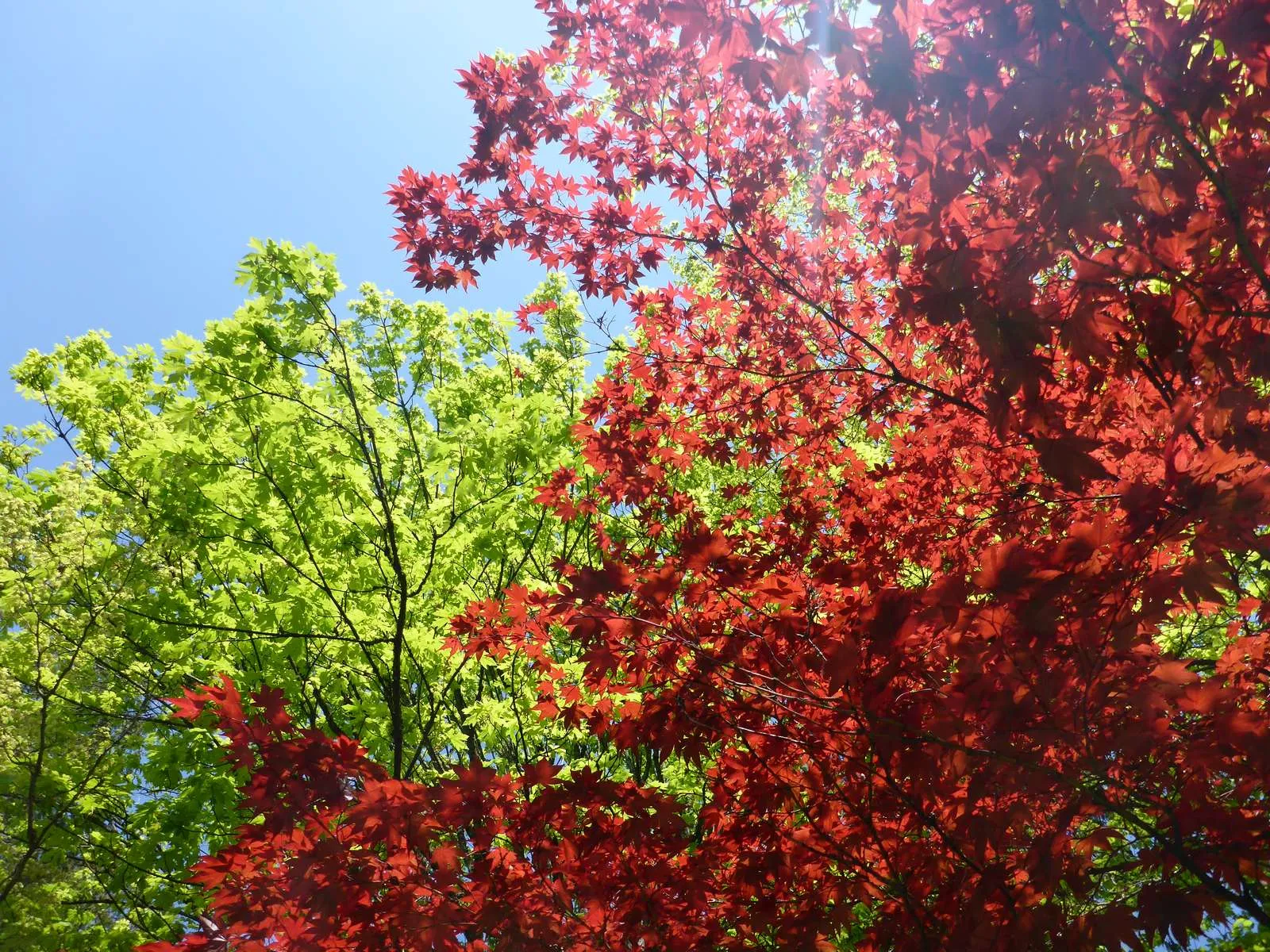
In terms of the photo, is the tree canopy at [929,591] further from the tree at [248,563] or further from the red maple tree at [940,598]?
the tree at [248,563]

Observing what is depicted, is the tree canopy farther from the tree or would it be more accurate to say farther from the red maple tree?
the tree

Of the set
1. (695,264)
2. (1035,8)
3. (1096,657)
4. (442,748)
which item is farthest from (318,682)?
(695,264)

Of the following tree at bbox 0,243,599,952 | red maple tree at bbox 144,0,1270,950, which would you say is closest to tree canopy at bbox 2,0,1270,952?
red maple tree at bbox 144,0,1270,950

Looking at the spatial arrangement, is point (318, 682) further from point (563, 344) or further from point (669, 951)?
point (669, 951)

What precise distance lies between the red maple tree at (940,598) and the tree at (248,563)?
209cm

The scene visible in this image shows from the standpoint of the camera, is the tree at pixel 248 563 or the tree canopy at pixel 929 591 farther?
the tree at pixel 248 563

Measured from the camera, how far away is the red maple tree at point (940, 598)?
2084 millimetres

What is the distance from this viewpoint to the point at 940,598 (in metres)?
2.12

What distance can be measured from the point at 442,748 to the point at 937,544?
24.7 ft

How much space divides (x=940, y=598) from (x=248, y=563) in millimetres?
6236

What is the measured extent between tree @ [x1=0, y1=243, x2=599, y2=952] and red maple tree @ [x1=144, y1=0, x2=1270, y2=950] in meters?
2.09

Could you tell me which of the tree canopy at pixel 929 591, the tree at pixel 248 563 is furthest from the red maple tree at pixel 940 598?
the tree at pixel 248 563

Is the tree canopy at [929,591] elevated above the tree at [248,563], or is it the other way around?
the tree at [248,563]

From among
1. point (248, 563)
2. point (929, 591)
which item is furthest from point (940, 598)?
point (248, 563)
